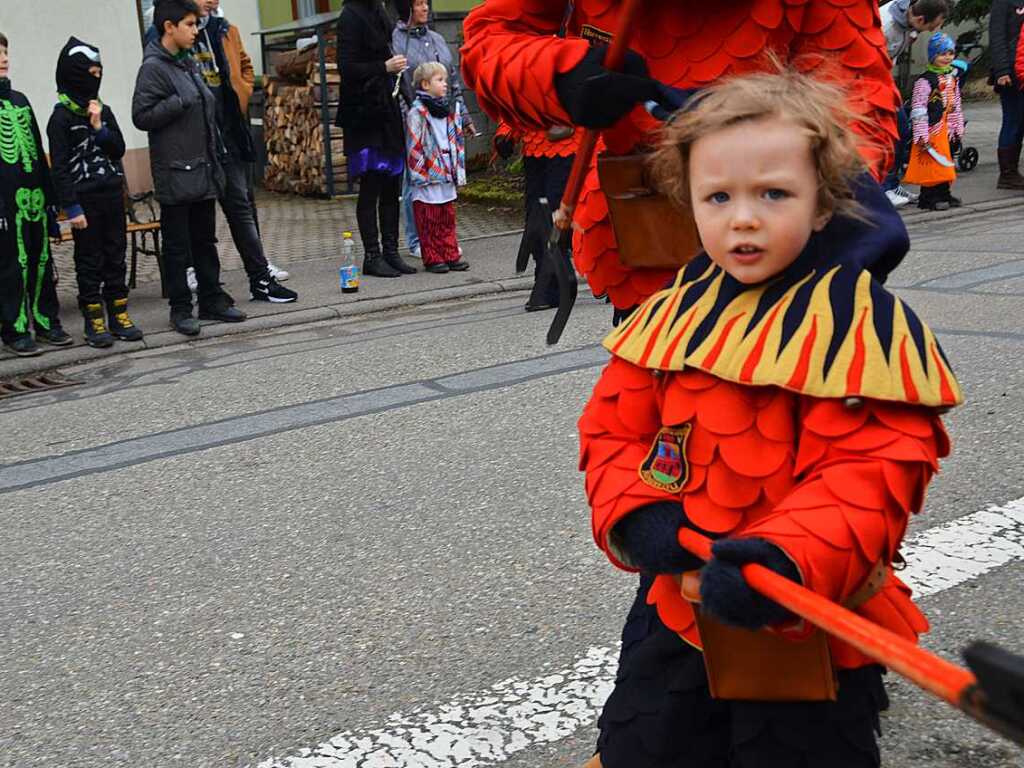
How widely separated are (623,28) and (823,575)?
1.17 metres


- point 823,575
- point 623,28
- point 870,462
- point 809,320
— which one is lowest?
point 823,575

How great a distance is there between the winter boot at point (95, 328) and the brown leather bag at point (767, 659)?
5944mm

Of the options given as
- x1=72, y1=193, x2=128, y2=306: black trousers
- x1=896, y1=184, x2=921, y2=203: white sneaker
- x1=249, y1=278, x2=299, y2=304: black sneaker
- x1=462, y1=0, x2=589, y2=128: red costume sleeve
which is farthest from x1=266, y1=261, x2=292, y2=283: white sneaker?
x1=462, y1=0, x2=589, y2=128: red costume sleeve

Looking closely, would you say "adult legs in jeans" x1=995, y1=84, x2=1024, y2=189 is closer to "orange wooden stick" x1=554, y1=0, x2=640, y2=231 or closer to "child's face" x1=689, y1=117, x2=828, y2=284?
"orange wooden stick" x1=554, y1=0, x2=640, y2=231

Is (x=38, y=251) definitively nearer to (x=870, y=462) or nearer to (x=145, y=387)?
(x=145, y=387)

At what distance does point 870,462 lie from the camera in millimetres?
1745

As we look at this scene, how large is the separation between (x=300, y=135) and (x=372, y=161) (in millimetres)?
5722

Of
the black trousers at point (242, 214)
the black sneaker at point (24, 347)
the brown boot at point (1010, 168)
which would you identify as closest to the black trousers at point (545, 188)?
the black trousers at point (242, 214)

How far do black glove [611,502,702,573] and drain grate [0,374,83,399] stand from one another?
5248 mm

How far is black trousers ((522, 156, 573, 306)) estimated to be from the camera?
636 centimetres

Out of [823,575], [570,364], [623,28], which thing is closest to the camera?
[823,575]

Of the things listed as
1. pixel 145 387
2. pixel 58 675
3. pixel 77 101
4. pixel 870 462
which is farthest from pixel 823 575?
pixel 77 101

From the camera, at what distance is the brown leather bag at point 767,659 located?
1849 millimetres

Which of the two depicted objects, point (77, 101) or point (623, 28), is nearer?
point (623, 28)
